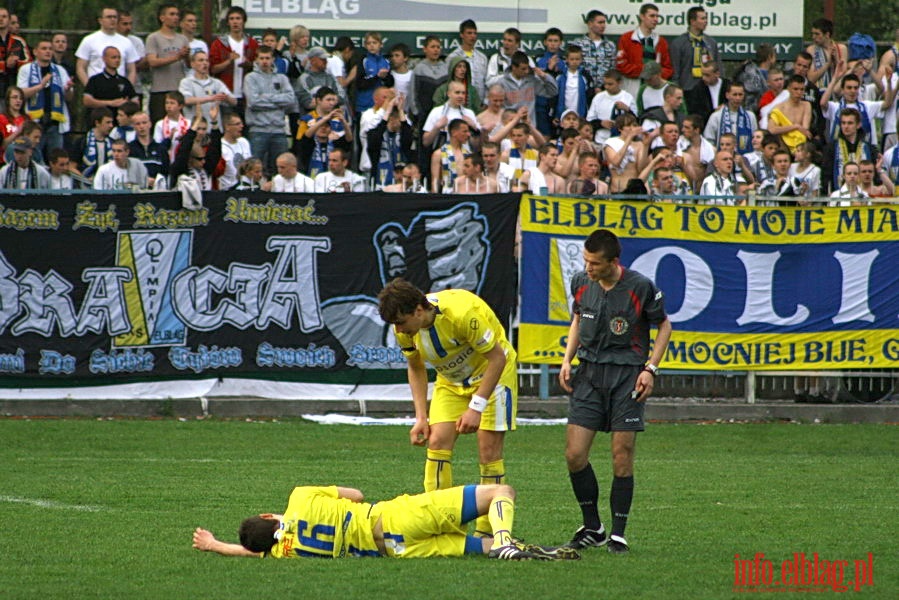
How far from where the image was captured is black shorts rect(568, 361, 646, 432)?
8656mm

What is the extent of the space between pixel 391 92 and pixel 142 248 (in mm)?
4709

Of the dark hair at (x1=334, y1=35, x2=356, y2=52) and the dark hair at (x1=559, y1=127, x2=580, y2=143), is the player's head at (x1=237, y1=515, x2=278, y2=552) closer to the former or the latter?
the dark hair at (x1=559, y1=127, x2=580, y2=143)

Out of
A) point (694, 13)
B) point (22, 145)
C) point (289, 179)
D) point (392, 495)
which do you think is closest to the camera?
point (392, 495)

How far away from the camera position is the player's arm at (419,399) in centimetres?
873

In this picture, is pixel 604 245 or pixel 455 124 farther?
pixel 455 124

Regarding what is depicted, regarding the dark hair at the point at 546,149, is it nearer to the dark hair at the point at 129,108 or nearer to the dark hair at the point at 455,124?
the dark hair at the point at 455,124

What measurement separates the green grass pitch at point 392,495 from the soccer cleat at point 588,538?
0.23 m

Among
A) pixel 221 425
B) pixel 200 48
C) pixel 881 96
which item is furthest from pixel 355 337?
pixel 881 96

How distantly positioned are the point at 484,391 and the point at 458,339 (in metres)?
0.41

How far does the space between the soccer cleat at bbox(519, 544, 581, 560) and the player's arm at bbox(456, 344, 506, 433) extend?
2.90ft

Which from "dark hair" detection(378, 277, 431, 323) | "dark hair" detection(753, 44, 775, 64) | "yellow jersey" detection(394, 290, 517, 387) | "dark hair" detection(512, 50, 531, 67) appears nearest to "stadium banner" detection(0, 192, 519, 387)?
"dark hair" detection(512, 50, 531, 67)

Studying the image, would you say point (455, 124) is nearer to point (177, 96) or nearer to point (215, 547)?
point (177, 96)

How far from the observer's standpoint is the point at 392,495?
10.9 meters

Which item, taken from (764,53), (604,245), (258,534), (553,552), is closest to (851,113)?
(764,53)
